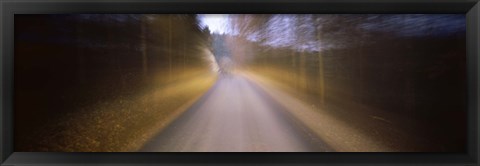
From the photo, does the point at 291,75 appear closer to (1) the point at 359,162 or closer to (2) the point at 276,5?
(2) the point at 276,5

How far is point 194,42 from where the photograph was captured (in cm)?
163

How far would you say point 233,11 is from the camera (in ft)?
5.28

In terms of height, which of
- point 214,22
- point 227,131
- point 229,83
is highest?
point 214,22

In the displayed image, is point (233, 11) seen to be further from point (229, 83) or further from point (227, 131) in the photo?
point (227, 131)

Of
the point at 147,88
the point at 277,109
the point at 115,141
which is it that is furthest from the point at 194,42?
the point at 115,141

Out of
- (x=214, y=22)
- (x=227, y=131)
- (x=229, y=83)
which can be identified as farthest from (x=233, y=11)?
(x=227, y=131)

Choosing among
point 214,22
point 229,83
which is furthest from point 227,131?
point 214,22

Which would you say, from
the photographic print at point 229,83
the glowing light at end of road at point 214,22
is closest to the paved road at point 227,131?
the photographic print at point 229,83

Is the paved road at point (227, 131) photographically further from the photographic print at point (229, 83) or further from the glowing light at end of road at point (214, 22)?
the glowing light at end of road at point (214, 22)

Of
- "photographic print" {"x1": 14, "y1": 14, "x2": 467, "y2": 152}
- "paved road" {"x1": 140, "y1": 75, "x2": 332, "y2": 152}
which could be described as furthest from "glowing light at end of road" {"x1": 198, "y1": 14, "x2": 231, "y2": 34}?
"paved road" {"x1": 140, "y1": 75, "x2": 332, "y2": 152}

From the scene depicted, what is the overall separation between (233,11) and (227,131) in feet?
2.31

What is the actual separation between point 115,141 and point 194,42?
2.46 feet

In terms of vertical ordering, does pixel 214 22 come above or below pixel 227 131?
above

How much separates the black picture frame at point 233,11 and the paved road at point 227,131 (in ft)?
0.15
